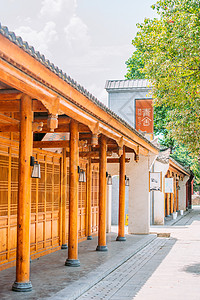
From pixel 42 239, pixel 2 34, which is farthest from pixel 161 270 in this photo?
pixel 2 34

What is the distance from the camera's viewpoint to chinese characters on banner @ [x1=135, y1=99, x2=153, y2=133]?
86.1 feet

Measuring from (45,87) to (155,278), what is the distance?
4.91m

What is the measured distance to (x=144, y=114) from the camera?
86.0 feet

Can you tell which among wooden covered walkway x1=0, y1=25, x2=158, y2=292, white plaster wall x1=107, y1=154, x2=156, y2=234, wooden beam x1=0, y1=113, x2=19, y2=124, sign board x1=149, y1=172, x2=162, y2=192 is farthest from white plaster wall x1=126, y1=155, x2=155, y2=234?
wooden beam x1=0, y1=113, x2=19, y2=124

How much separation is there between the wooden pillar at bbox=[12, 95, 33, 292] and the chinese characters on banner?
18.3 meters

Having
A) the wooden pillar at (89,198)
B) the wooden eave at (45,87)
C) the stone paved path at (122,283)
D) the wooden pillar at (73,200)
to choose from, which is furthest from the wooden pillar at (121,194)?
the wooden pillar at (73,200)

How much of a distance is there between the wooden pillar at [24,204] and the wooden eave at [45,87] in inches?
16.1

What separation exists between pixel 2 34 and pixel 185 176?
40.2 metres

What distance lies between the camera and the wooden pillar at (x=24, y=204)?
317 inches

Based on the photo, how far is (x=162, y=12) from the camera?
18.1 meters

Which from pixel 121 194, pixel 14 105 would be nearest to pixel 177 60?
pixel 121 194

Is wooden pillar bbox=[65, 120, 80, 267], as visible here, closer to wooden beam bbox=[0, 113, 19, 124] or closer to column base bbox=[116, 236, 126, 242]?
wooden beam bbox=[0, 113, 19, 124]

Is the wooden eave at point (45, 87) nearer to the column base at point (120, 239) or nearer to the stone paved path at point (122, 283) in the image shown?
the stone paved path at point (122, 283)

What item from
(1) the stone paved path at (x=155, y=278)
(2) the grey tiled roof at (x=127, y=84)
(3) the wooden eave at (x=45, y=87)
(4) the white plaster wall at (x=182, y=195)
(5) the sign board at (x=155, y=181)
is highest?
(2) the grey tiled roof at (x=127, y=84)
